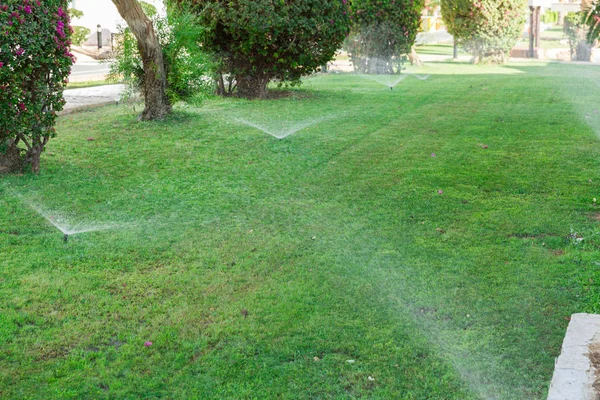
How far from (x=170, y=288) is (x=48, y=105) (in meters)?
3.03

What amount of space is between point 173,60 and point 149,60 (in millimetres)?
401

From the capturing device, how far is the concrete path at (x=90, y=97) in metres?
10.8

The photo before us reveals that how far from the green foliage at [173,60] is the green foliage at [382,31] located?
8.23m

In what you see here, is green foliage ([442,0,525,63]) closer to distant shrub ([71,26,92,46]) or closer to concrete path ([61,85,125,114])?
concrete path ([61,85,125,114])

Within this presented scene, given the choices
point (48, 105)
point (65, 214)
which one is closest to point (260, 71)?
point (48, 105)

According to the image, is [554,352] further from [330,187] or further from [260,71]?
[260,71]

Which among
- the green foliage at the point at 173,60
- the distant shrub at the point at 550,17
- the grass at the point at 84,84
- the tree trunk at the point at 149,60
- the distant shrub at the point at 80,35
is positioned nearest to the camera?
the tree trunk at the point at 149,60

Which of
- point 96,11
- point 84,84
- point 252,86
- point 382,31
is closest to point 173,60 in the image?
point 252,86

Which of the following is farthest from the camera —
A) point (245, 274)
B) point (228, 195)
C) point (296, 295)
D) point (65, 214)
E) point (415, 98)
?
point (415, 98)

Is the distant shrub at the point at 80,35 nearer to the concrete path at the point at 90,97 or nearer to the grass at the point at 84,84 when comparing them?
the grass at the point at 84,84

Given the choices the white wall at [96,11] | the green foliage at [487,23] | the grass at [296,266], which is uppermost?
the white wall at [96,11]

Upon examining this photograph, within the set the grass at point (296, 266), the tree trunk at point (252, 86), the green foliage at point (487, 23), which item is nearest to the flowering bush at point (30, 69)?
the grass at point (296, 266)

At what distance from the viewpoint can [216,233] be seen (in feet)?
16.3

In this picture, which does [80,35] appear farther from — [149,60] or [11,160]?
[11,160]
